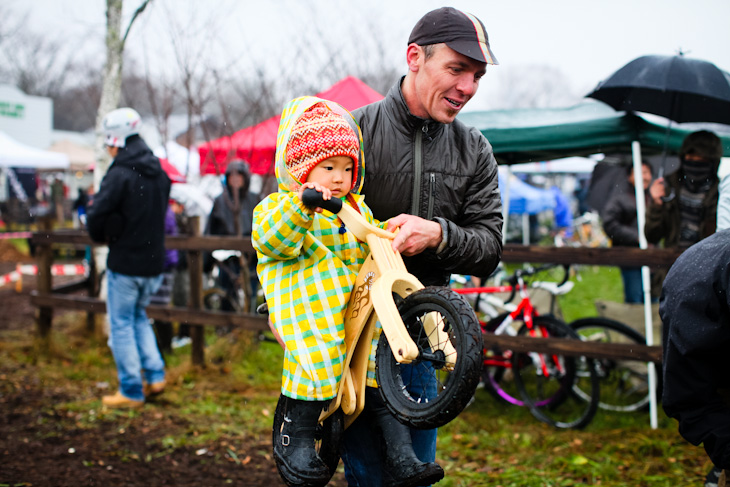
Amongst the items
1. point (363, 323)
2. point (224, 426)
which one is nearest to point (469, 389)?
point (363, 323)

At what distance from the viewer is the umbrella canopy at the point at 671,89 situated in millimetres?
5254

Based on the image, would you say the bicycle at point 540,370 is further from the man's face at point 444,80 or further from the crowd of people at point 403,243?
the man's face at point 444,80

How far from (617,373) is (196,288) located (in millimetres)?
4207

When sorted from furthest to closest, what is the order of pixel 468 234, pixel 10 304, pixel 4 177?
pixel 4 177, pixel 10 304, pixel 468 234

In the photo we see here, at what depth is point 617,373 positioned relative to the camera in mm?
6133

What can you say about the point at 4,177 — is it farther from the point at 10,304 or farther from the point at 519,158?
the point at 519,158

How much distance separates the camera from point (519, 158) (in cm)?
652

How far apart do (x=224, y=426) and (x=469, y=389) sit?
3917 millimetres

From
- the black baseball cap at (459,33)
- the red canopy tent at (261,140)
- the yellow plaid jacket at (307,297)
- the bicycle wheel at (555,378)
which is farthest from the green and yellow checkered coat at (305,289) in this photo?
the red canopy tent at (261,140)

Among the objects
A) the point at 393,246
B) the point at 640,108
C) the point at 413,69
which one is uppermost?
the point at 640,108

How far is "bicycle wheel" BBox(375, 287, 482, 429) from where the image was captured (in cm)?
175

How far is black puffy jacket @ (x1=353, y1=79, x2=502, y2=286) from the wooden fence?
10.3 feet

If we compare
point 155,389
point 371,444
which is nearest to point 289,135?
point 371,444

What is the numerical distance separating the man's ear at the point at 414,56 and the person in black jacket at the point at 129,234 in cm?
373
